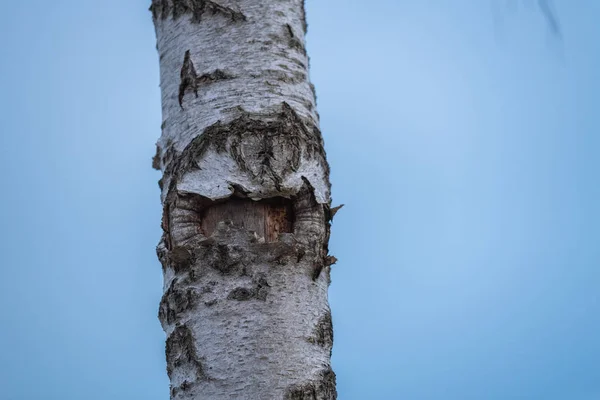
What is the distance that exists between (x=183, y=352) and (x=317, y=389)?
0.99ft

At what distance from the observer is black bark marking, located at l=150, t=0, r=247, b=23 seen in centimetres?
195

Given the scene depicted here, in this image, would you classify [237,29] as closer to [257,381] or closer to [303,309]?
[303,309]

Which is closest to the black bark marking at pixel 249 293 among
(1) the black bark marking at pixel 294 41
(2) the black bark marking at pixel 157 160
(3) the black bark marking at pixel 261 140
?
(3) the black bark marking at pixel 261 140

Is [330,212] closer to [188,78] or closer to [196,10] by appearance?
[188,78]

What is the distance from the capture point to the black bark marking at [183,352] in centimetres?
152

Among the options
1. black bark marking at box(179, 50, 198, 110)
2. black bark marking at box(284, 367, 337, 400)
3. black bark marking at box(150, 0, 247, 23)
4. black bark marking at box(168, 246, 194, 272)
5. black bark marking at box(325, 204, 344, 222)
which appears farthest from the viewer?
black bark marking at box(150, 0, 247, 23)

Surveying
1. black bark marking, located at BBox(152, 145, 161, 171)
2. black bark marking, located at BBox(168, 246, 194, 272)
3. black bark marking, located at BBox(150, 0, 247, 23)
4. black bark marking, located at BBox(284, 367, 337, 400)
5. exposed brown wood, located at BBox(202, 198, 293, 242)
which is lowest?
black bark marking, located at BBox(284, 367, 337, 400)

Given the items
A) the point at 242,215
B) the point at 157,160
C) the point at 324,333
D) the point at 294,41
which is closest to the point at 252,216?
the point at 242,215

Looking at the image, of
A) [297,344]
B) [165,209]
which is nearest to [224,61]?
[165,209]

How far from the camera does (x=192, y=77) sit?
185 centimetres

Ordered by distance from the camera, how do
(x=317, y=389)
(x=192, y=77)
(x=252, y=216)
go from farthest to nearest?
(x=192, y=77)
(x=252, y=216)
(x=317, y=389)

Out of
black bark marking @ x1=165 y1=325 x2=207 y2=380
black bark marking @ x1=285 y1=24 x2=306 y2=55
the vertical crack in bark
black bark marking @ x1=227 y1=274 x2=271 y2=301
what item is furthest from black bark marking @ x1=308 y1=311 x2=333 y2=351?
black bark marking @ x1=285 y1=24 x2=306 y2=55

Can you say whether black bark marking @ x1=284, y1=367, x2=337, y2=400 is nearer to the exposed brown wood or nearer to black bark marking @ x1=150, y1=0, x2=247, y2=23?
the exposed brown wood

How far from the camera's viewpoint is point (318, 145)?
1.78 m
